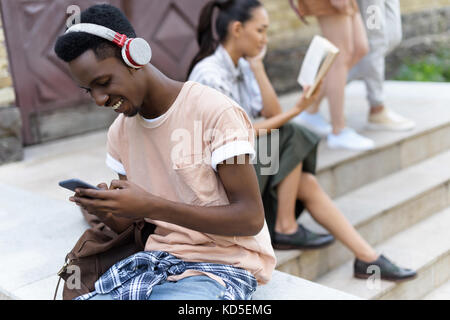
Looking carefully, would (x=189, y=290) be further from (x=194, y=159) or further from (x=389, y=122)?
(x=389, y=122)

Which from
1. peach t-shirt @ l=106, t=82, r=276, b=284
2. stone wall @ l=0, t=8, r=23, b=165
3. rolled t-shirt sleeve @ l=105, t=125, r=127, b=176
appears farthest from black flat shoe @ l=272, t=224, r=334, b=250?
stone wall @ l=0, t=8, r=23, b=165

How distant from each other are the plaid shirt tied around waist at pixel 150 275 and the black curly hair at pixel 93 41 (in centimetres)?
64

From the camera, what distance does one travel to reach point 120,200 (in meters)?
1.78

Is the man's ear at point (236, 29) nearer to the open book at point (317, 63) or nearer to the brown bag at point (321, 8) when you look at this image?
the open book at point (317, 63)

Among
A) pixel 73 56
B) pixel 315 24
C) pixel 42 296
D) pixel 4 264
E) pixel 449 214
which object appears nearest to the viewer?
pixel 73 56

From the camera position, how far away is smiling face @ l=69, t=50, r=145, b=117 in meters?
1.87

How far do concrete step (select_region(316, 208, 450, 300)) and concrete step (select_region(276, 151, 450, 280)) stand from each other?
70 millimetres

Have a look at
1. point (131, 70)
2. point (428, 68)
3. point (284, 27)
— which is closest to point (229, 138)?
point (131, 70)

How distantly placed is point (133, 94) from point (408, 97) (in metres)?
4.54

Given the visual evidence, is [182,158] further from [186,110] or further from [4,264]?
[4,264]

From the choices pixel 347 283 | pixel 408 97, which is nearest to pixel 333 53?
pixel 347 283

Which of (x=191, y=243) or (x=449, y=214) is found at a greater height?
(x=191, y=243)

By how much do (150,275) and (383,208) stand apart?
228cm

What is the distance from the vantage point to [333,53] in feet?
10.9
